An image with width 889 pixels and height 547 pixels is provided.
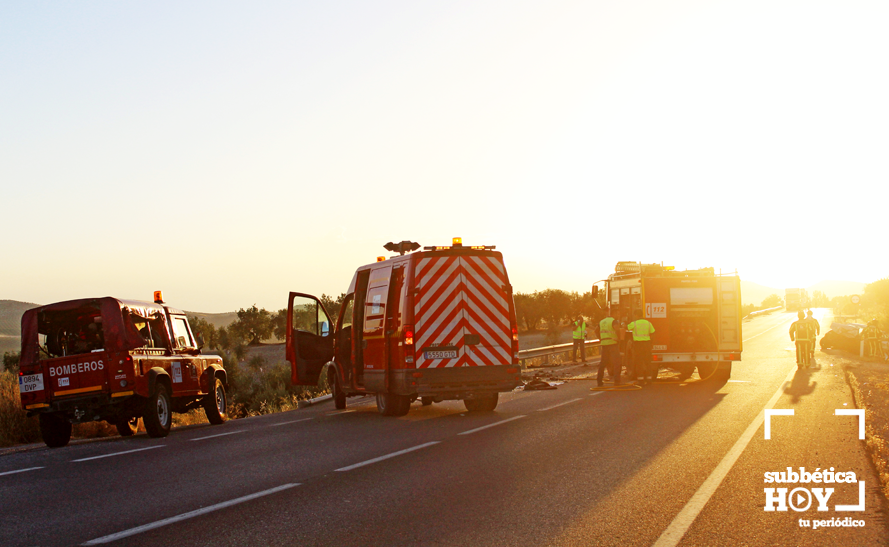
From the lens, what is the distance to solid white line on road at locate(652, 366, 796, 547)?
5379 mm

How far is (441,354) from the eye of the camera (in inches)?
514

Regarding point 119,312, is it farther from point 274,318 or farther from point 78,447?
point 274,318

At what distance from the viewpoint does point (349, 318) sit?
611 inches

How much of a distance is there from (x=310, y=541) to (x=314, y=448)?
15.6ft

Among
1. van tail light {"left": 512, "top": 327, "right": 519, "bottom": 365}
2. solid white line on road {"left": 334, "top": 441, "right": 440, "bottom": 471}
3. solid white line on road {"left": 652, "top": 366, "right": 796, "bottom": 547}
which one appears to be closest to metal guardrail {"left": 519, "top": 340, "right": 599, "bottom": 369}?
van tail light {"left": 512, "top": 327, "right": 519, "bottom": 365}

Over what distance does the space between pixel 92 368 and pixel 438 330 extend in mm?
5548

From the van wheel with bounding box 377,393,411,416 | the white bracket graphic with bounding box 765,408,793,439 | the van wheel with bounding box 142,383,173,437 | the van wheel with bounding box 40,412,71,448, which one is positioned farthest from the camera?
the van wheel with bounding box 377,393,411,416

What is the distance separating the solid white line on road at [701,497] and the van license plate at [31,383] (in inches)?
400

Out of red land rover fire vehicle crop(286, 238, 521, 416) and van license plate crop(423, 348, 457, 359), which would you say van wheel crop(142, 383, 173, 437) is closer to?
red land rover fire vehicle crop(286, 238, 521, 416)

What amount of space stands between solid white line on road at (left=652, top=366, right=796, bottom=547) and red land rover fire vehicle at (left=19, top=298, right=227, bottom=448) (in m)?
8.79

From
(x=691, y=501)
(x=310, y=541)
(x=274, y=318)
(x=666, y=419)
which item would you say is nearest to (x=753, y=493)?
(x=691, y=501)

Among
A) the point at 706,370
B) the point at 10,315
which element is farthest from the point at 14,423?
the point at 10,315

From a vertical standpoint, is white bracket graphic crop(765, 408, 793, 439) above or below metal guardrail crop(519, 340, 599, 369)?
below

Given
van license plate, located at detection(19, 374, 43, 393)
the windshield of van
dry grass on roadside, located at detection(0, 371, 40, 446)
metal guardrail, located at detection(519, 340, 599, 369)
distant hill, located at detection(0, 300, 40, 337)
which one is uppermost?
distant hill, located at detection(0, 300, 40, 337)
